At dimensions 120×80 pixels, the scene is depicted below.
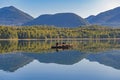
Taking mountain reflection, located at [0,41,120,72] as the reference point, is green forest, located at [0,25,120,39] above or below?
below

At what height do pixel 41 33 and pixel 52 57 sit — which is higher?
pixel 52 57

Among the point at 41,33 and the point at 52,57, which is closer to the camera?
the point at 52,57

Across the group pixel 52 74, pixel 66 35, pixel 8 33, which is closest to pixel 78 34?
pixel 66 35

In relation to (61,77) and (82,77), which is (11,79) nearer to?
(61,77)

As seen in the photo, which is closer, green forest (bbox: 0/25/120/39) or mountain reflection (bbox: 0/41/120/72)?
mountain reflection (bbox: 0/41/120/72)

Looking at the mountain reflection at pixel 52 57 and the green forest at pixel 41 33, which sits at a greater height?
the mountain reflection at pixel 52 57

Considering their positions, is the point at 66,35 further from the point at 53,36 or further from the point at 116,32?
the point at 116,32

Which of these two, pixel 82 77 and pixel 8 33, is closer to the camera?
pixel 82 77

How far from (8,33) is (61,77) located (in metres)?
110

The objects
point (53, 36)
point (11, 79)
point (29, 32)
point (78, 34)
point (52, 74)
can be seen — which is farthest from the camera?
point (78, 34)

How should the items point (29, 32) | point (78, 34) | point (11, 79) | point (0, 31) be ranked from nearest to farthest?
1. point (11, 79)
2. point (0, 31)
3. point (29, 32)
4. point (78, 34)

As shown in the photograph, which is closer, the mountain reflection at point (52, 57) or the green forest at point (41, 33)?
the mountain reflection at point (52, 57)

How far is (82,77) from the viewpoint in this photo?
30.0m

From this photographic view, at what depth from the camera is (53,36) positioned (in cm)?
15838
